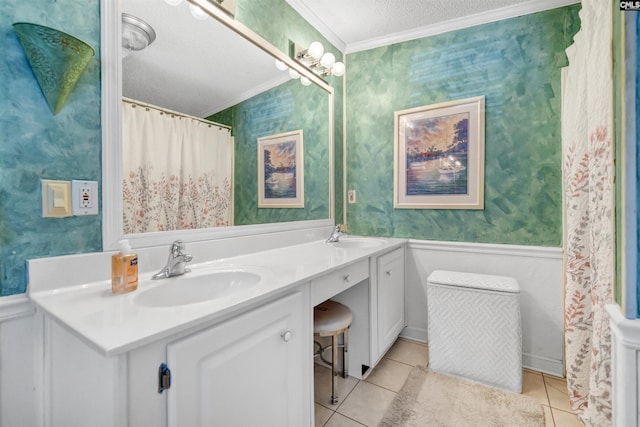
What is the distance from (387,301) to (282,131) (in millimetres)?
1243

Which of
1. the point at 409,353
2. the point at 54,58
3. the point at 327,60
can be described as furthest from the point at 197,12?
the point at 409,353

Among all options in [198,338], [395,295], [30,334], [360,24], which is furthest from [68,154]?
[360,24]

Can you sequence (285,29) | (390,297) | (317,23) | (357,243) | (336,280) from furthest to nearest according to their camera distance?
(357,243), (317,23), (390,297), (285,29), (336,280)

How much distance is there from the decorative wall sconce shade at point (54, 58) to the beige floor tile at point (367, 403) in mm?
1733

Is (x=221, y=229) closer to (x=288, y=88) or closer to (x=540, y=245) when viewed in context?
(x=288, y=88)

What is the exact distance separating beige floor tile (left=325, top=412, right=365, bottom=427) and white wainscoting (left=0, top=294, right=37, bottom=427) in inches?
43.9

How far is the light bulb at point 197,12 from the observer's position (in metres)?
1.25

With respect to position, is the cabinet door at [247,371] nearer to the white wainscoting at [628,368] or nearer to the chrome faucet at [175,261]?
the chrome faucet at [175,261]

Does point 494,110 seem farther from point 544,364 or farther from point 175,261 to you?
point 175,261

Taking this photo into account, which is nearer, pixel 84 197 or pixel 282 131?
pixel 84 197

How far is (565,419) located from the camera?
143 centimetres

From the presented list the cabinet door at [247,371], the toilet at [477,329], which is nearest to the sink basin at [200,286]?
the cabinet door at [247,371]

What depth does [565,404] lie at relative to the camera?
1538 mm

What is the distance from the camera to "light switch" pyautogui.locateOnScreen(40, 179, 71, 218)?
855 mm
